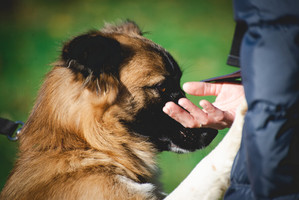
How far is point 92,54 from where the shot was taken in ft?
5.88

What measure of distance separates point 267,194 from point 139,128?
3.97ft

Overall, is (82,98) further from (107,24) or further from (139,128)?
(107,24)

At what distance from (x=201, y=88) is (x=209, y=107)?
301 millimetres

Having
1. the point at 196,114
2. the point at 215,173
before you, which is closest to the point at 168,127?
the point at 196,114

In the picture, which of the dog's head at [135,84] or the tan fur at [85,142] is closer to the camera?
the tan fur at [85,142]

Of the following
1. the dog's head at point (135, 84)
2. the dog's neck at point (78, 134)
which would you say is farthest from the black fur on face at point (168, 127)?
the dog's neck at point (78, 134)

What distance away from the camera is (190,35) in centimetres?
599

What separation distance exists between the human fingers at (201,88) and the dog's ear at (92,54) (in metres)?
0.57

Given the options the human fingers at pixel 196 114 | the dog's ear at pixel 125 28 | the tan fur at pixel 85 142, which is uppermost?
the dog's ear at pixel 125 28

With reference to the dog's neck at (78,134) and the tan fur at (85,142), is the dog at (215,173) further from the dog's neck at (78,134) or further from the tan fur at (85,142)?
the dog's neck at (78,134)

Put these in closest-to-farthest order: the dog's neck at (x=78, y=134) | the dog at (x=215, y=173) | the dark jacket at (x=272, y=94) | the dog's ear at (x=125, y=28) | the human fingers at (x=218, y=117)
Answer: the dark jacket at (x=272, y=94), the dog at (x=215, y=173), the human fingers at (x=218, y=117), the dog's neck at (x=78, y=134), the dog's ear at (x=125, y=28)

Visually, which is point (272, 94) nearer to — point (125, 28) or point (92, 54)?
point (92, 54)

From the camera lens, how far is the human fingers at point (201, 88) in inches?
66.0

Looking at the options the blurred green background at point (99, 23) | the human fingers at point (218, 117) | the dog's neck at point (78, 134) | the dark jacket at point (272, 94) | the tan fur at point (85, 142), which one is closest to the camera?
the dark jacket at point (272, 94)
